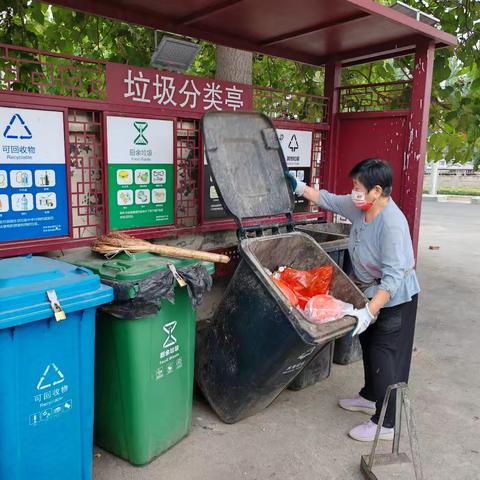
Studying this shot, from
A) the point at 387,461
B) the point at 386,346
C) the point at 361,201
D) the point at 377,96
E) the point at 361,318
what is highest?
the point at 377,96

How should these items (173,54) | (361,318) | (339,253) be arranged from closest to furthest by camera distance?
1. (361,318)
2. (173,54)
3. (339,253)

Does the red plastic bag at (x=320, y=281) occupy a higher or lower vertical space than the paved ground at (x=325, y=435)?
higher

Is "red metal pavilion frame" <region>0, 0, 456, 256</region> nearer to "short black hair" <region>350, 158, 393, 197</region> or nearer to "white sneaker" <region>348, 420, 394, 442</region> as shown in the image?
Result: "short black hair" <region>350, 158, 393, 197</region>

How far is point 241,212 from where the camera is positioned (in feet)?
9.63

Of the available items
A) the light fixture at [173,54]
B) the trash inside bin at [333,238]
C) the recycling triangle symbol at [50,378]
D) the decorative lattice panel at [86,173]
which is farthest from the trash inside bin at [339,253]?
the recycling triangle symbol at [50,378]

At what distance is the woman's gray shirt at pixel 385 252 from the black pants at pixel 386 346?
0.10 meters

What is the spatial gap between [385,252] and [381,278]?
0.55 ft

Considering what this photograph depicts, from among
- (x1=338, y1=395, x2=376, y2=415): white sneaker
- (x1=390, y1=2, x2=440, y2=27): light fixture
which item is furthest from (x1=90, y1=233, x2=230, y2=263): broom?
(x1=390, y1=2, x2=440, y2=27): light fixture

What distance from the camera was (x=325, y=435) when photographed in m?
2.85

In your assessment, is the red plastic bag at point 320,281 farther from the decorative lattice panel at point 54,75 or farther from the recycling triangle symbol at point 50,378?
the decorative lattice panel at point 54,75

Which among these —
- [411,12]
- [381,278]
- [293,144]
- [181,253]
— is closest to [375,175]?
[381,278]

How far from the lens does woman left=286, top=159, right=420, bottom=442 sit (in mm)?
2533

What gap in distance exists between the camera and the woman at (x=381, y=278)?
2533mm

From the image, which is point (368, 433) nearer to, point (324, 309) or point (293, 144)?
point (324, 309)
